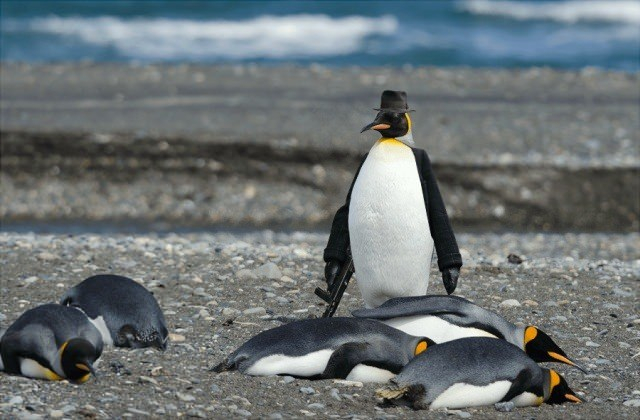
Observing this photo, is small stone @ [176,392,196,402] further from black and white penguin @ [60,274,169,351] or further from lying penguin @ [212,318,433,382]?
black and white penguin @ [60,274,169,351]

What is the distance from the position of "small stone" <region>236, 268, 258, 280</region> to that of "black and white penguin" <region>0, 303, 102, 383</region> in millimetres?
2306

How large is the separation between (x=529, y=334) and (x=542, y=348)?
0.10 meters

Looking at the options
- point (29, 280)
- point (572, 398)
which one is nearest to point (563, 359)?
point (572, 398)

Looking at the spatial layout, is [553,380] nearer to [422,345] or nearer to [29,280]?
[422,345]

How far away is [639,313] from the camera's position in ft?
22.8

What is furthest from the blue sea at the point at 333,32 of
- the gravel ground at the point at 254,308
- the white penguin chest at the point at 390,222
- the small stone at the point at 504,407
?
the small stone at the point at 504,407

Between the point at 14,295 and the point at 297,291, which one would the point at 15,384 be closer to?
the point at 14,295

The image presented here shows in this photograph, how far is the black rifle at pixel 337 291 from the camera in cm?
626

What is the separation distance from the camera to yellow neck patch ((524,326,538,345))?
5625 mm

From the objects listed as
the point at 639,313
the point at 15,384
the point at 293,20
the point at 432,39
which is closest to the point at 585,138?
the point at 639,313

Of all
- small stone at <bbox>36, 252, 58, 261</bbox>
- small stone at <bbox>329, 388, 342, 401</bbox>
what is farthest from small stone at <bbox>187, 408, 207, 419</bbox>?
small stone at <bbox>36, 252, 58, 261</bbox>

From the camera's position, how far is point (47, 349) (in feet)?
16.8

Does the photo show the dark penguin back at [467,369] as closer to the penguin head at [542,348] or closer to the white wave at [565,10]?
the penguin head at [542,348]

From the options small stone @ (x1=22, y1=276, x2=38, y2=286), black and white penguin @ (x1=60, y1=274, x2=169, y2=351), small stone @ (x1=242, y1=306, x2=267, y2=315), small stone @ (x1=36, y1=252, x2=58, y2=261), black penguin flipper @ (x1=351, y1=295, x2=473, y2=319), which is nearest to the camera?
black penguin flipper @ (x1=351, y1=295, x2=473, y2=319)
